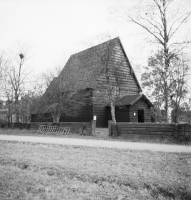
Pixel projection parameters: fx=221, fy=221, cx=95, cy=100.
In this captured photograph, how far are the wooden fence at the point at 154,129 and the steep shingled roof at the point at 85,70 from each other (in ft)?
29.6

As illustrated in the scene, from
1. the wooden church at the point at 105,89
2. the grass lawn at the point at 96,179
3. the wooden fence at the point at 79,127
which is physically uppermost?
the wooden church at the point at 105,89

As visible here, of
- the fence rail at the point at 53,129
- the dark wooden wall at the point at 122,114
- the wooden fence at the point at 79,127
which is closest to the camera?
the wooden fence at the point at 79,127

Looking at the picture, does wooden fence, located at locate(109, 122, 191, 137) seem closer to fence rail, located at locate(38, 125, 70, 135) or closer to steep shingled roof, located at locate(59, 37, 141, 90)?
fence rail, located at locate(38, 125, 70, 135)

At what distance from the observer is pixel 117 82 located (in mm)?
25375

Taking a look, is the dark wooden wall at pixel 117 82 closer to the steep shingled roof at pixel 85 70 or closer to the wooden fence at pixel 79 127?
the steep shingled roof at pixel 85 70

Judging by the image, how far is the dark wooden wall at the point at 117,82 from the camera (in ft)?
84.5

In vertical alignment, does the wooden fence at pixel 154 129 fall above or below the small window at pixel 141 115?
below

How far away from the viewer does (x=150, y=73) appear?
20016 millimetres

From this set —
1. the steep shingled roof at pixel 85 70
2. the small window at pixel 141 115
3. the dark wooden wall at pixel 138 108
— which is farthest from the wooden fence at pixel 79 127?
the small window at pixel 141 115

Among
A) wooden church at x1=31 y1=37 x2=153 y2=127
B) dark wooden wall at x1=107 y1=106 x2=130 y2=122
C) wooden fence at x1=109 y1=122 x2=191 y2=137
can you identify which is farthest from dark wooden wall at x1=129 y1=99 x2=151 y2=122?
wooden fence at x1=109 y1=122 x2=191 y2=137

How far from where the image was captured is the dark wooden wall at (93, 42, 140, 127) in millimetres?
25753

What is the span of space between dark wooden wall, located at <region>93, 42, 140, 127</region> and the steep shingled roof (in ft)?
2.95

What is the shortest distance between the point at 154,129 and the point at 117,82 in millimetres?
11366

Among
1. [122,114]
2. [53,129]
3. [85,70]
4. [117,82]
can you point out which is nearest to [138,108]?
[122,114]
